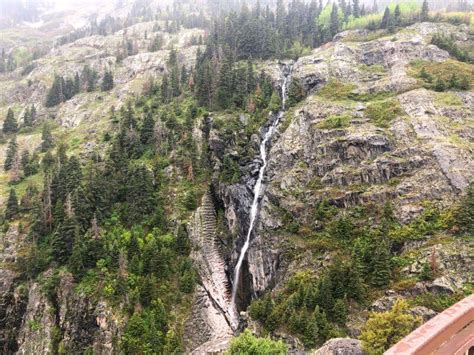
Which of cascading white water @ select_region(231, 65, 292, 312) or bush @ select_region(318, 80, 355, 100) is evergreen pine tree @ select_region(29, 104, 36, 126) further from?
bush @ select_region(318, 80, 355, 100)

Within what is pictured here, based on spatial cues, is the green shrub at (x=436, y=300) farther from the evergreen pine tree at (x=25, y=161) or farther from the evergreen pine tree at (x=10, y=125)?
the evergreen pine tree at (x=10, y=125)

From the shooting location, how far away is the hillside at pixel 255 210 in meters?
48.2

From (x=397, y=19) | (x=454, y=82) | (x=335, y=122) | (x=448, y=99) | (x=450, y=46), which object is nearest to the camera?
(x=335, y=122)

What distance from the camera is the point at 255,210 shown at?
66688 mm

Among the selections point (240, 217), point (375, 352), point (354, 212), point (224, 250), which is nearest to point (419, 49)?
point (354, 212)

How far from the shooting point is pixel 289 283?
52688 mm

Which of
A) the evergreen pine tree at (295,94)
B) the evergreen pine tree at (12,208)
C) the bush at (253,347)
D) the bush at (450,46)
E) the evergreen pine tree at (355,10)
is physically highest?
the evergreen pine tree at (355,10)

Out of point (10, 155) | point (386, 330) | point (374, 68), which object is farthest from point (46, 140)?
point (386, 330)

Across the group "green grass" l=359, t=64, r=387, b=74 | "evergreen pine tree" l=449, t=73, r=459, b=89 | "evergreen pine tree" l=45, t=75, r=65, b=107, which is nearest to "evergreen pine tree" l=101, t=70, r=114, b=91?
"evergreen pine tree" l=45, t=75, r=65, b=107

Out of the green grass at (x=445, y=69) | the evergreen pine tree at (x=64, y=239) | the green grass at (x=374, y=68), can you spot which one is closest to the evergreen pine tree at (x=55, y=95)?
the evergreen pine tree at (x=64, y=239)

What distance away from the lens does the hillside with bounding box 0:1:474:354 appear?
48156mm

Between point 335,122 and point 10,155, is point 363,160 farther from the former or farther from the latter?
point 10,155

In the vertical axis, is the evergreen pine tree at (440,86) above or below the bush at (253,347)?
above

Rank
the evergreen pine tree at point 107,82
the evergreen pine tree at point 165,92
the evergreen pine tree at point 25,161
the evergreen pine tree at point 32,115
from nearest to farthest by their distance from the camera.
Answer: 1. the evergreen pine tree at point 25,161
2. the evergreen pine tree at point 165,92
3. the evergreen pine tree at point 32,115
4. the evergreen pine tree at point 107,82
